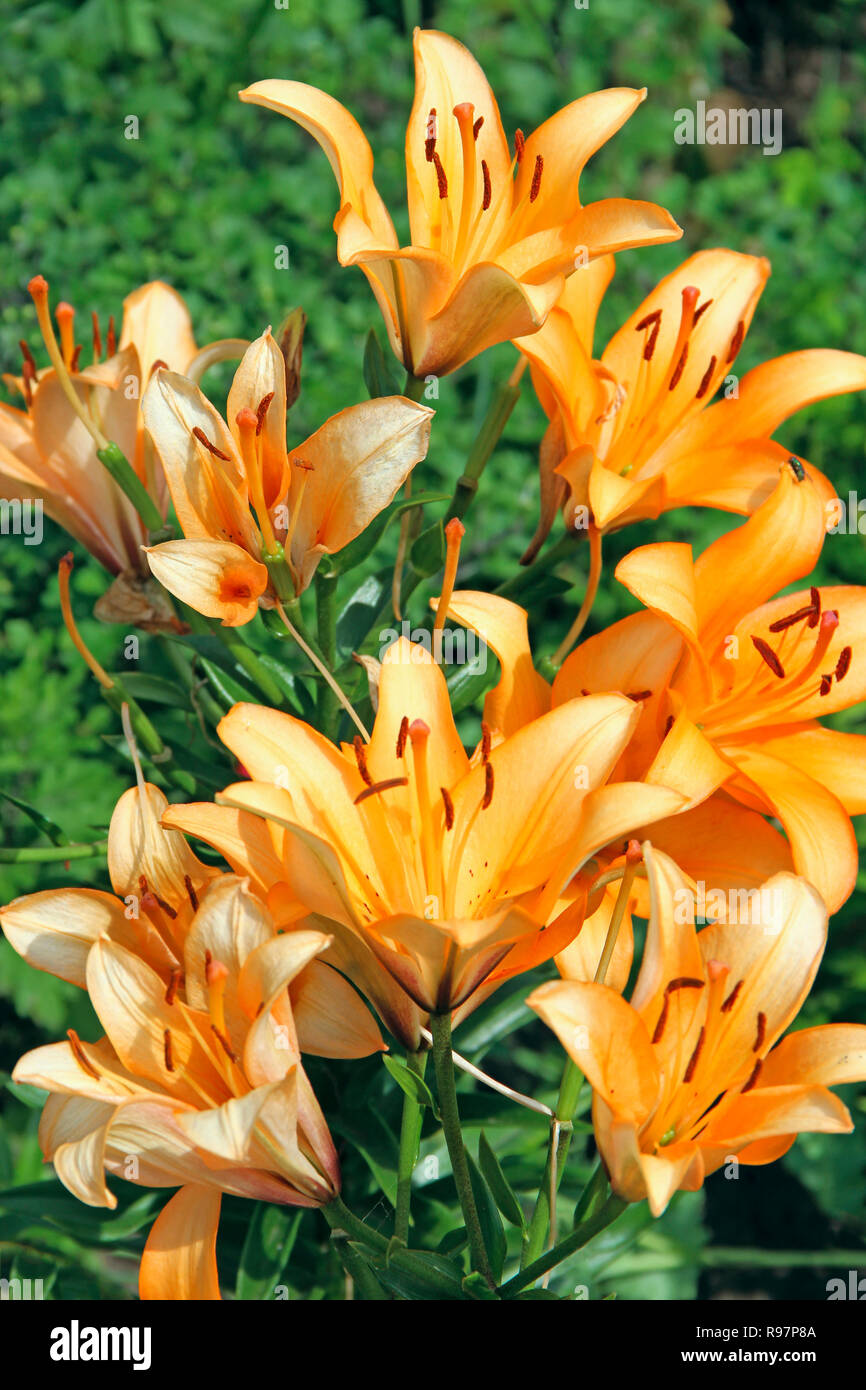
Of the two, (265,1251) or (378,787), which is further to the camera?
(265,1251)

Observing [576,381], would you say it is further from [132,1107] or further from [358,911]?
[132,1107]

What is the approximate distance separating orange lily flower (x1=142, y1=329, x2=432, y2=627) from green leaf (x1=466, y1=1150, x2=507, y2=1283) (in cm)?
38

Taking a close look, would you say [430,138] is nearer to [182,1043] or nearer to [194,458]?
[194,458]

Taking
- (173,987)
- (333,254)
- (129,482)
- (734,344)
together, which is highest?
(333,254)

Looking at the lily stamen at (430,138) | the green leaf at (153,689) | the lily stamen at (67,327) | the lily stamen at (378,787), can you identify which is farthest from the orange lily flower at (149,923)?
the lily stamen at (430,138)

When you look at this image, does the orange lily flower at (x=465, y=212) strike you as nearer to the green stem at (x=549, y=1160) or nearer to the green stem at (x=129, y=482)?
the green stem at (x=129, y=482)

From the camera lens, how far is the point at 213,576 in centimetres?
75

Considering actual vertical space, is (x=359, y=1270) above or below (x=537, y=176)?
below

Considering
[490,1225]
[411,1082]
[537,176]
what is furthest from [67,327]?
[490,1225]

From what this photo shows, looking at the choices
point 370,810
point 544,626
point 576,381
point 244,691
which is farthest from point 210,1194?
point 544,626

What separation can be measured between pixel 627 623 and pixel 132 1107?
1.30 ft

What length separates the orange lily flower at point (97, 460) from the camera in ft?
3.01

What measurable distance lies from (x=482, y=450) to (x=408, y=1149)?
1.49ft
